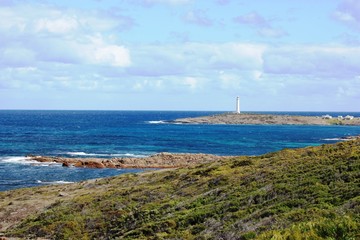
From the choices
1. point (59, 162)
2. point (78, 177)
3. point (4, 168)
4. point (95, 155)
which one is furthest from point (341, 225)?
point (95, 155)

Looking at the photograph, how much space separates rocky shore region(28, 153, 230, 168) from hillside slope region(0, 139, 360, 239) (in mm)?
35675

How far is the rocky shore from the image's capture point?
243 ft

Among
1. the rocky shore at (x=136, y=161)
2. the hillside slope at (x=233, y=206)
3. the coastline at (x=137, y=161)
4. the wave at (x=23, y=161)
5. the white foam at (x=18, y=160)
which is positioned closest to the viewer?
the hillside slope at (x=233, y=206)

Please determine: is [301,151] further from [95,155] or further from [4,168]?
[95,155]

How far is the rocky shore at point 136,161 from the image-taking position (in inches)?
2916

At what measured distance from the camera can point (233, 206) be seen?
23516mm

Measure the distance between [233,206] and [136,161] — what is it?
→ 179 feet

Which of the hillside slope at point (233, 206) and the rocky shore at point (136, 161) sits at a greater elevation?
the hillside slope at point (233, 206)

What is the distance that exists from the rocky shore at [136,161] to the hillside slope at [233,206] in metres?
35.7

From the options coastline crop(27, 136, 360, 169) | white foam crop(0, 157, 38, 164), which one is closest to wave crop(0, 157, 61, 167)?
white foam crop(0, 157, 38, 164)

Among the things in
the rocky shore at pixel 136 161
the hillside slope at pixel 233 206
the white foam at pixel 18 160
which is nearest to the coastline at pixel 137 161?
the rocky shore at pixel 136 161

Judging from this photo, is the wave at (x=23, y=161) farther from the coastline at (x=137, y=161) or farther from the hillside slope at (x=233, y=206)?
the hillside slope at (x=233, y=206)

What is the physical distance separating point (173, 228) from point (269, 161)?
15.6 m

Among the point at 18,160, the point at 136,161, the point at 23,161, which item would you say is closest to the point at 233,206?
the point at 136,161
